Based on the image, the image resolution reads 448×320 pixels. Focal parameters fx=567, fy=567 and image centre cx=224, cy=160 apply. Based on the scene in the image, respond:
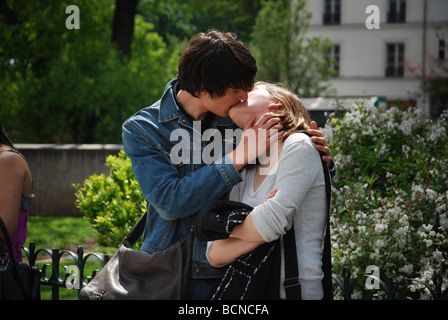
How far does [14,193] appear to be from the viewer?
309cm

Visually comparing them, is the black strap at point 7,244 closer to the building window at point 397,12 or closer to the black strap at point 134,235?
the black strap at point 134,235

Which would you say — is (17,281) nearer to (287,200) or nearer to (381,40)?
(287,200)

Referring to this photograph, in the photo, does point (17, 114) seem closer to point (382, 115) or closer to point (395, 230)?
point (382, 115)

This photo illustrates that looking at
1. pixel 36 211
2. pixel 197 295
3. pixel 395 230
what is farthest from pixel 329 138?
pixel 36 211

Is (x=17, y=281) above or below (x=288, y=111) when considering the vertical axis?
below

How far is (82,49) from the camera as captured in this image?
37.2 feet

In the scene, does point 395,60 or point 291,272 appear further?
point 395,60

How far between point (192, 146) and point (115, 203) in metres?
2.72

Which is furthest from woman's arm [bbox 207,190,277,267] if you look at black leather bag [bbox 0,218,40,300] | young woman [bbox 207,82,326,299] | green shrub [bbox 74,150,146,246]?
green shrub [bbox 74,150,146,246]

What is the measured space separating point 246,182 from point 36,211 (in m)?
7.51

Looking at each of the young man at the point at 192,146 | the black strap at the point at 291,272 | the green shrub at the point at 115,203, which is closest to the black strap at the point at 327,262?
the black strap at the point at 291,272

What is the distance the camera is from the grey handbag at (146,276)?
2078mm

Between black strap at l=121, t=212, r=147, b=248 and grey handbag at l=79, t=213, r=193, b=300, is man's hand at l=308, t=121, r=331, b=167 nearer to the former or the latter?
grey handbag at l=79, t=213, r=193, b=300

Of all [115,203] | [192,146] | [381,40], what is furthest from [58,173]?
[381,40]
